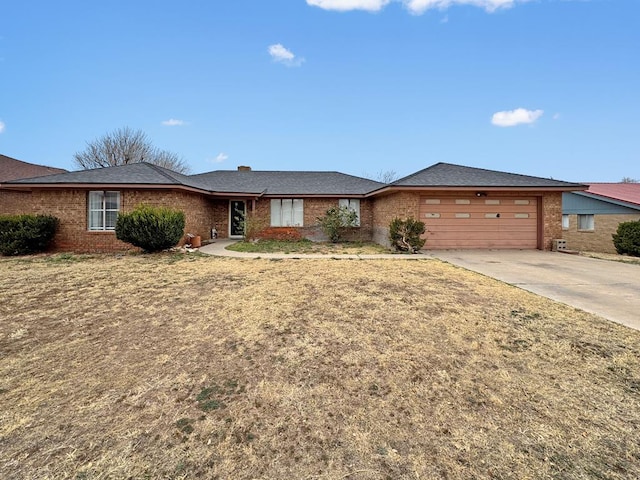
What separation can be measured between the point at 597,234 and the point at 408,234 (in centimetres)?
1381

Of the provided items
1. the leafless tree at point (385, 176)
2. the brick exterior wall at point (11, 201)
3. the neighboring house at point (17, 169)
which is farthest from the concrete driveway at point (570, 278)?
the leafless tree at point (385, 176)

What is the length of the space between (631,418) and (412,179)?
1097 centimetres

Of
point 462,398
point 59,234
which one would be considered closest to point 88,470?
point 462,398

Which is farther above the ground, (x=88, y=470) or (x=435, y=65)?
(x=435, y=65)

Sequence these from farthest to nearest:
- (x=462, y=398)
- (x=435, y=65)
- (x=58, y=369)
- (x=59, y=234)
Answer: (x=435, y=65) < (x=59, y=234) < (x=58, y=369) < (x=462, y=398)

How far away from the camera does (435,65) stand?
16188 mm

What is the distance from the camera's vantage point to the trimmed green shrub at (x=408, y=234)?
445 inches

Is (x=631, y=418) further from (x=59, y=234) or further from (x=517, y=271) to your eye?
(x=59, y=234)

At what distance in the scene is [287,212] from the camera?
15.9 m

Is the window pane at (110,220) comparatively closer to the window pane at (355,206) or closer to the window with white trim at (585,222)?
the window pane at (355,206)

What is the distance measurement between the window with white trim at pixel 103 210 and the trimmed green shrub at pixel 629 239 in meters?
20.6

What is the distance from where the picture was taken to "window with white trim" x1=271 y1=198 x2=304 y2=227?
1587 cm

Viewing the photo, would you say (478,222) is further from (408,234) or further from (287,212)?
(287,212)

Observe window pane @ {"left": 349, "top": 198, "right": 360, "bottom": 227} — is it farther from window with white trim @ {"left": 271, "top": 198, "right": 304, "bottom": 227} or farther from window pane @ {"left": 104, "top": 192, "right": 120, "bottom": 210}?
window pane @ {"left": 104, "top": 192, "right": 120, "bottom": 210}
